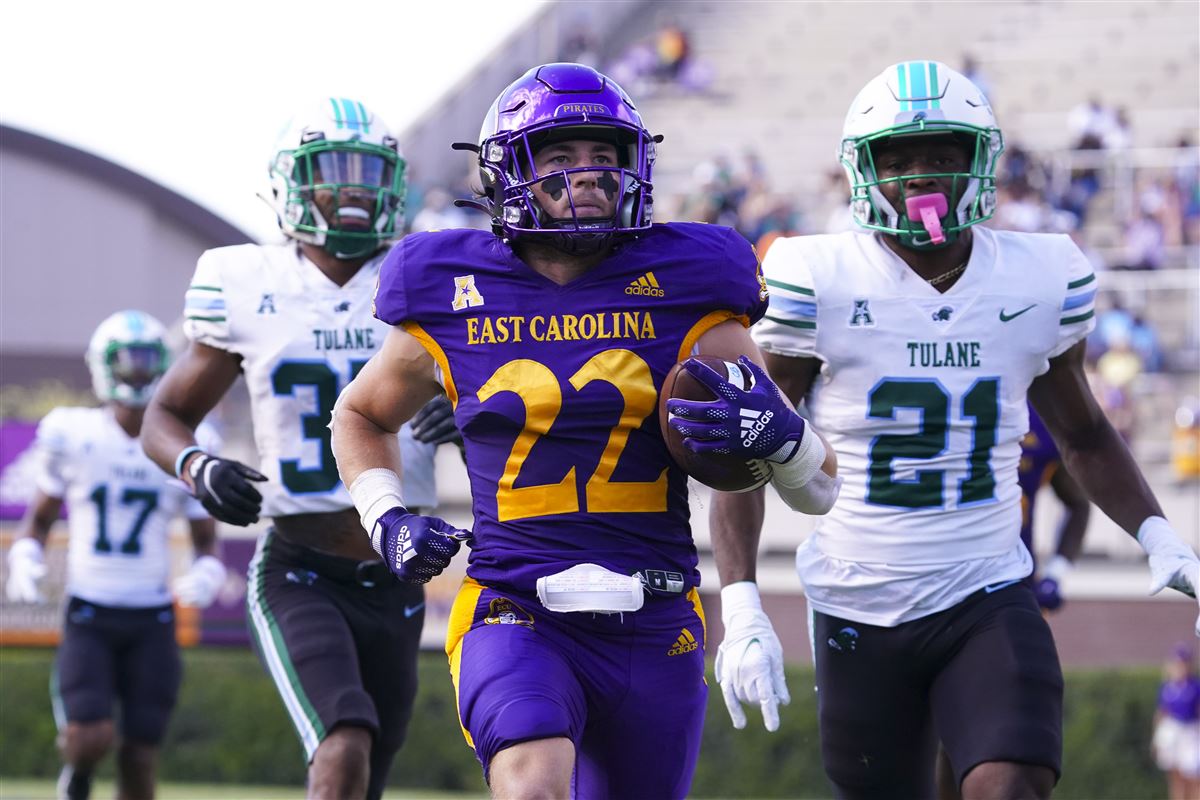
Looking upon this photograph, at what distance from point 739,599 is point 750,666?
0.26m

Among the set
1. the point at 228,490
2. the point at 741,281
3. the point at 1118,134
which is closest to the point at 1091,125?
the point at 1118,134

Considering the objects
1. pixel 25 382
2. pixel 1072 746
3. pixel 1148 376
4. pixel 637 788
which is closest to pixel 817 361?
pixel 637 788

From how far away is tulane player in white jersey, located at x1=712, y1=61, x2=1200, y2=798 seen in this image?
4434 mm

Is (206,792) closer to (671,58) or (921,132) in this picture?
(921,132)

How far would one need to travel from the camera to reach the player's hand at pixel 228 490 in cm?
489

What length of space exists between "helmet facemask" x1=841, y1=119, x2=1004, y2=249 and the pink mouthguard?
0.02 metres

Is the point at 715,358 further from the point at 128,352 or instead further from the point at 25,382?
the point at 25,382

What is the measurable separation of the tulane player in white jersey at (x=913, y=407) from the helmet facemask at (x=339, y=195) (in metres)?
1.43

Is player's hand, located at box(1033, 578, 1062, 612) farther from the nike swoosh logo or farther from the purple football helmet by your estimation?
the purple football helmet

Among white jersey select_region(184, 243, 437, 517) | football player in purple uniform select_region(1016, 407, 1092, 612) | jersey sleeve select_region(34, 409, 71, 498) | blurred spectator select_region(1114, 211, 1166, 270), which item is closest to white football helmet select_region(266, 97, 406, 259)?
white jersey select_region(184, 243, 437, 517)

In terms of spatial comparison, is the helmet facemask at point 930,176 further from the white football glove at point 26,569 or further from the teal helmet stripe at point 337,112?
the white football glove at point 26,569

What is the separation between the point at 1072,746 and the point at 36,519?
7291mm

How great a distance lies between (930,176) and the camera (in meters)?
4.50

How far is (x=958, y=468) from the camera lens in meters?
4.45
